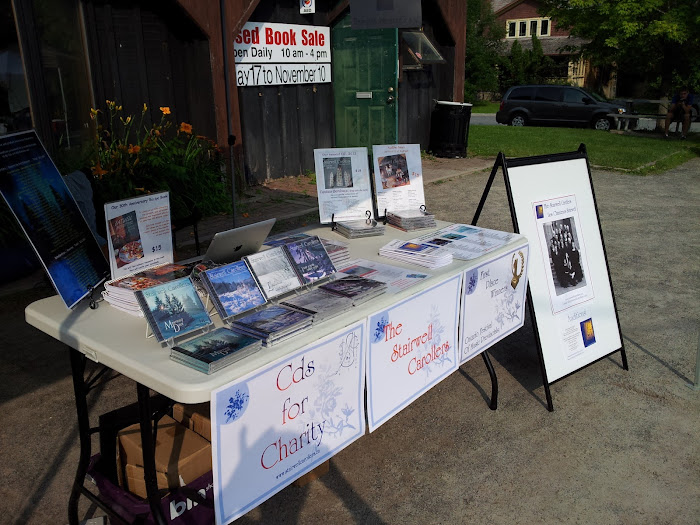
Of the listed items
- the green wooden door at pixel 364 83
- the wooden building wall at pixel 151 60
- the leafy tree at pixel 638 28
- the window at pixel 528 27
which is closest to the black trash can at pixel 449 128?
the green wooden door at pixel 364 83

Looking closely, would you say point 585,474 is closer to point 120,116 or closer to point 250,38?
point 120,116

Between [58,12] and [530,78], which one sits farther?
[530,78]

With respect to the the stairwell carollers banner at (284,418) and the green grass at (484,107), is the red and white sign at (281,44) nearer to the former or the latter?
the the stairwell carollers banner at (284,418)

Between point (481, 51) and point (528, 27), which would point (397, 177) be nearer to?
point (481, 51)

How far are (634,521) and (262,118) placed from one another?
7.65 m

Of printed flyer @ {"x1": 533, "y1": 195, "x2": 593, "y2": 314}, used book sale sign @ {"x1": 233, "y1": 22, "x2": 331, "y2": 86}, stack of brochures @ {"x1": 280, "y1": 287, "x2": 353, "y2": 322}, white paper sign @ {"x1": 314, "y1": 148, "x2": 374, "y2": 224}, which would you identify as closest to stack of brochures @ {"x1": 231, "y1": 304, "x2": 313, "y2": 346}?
stack of brochures @ {"x1": 280, "y1": 287, "x2": 353, "y2": 322}

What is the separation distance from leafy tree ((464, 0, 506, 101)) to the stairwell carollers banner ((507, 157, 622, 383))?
27.1 metres

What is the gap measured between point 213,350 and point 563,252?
2372 mm

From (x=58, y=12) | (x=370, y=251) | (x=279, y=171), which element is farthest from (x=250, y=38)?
(x=370, y=251)

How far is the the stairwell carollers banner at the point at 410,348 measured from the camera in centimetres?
264

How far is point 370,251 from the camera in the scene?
3369mm

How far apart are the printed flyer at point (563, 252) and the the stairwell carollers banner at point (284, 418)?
1561mm

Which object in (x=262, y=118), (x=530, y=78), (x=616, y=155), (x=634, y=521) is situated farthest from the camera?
(x=530, y=78)

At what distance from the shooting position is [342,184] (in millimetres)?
3771
